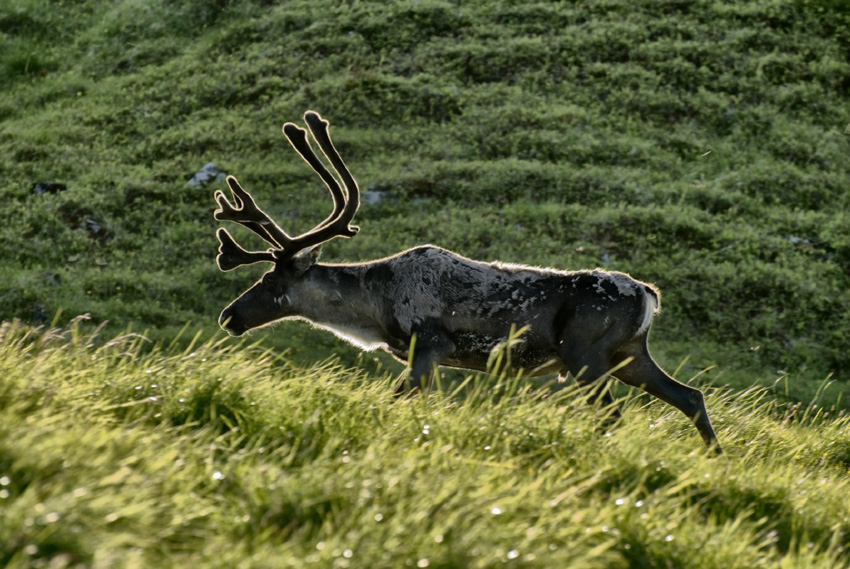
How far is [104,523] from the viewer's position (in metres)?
4.46

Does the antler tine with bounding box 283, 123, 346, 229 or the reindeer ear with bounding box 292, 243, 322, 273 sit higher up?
the antler tine with bounding box 283, 123, 346, 229

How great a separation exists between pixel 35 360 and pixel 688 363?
1731 centimetres

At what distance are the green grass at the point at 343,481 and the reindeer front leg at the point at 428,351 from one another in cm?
148

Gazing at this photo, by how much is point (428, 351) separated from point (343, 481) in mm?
4366

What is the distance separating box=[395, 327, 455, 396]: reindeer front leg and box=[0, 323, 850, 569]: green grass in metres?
1.48

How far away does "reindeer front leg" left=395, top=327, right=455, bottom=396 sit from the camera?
31.5 feet

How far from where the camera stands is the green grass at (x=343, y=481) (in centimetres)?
462

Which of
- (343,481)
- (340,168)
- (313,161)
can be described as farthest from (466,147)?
(343,481)

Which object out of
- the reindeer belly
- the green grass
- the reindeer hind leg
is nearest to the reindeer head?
the reindeer belly

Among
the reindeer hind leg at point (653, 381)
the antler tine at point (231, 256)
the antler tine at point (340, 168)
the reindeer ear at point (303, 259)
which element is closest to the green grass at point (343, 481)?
the reindeer hind leg at point (653, 381)

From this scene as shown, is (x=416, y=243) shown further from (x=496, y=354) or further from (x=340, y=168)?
(x=496, y=354)

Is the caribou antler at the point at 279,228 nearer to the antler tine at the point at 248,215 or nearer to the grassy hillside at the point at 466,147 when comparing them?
the antler tine at the point at 248,215

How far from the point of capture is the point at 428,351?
967cm

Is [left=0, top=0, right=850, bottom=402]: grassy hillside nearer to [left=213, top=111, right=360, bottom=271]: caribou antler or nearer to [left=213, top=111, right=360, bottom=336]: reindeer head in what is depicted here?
[left=213, top=111, right=360, bottom=271]: caribou antler
